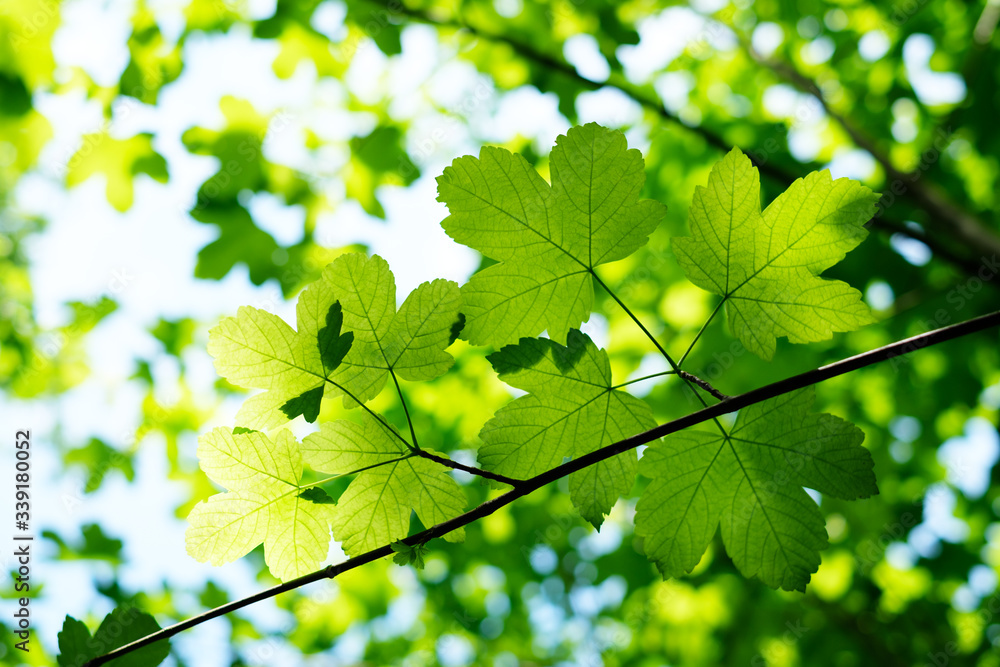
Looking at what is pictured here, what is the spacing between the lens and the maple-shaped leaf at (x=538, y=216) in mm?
950

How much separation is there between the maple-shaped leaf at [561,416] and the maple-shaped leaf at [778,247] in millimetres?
225

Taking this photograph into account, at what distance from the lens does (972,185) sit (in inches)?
199

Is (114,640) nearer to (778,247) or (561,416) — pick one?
(561,416)

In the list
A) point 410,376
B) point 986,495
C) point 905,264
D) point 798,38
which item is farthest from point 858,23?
point 410,376

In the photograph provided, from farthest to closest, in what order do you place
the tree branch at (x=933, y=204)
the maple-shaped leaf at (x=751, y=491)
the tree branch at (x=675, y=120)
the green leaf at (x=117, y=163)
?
the tree branch at (x=933, y=204) < the green leaf at (x=117, y=163) < the tree branch at (x=675, y=120) < the maple-shaped leaf at (x=751, y=491)

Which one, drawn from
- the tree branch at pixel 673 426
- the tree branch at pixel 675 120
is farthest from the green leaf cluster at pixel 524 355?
the tree branch at pixel 675 120

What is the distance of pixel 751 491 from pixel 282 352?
786mm

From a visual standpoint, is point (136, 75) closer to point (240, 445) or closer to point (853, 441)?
point (240, 445)

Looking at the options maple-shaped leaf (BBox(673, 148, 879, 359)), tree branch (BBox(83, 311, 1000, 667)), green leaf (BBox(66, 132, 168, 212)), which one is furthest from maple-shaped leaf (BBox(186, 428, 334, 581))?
green leaf (BBox(66, 132, 168, 212))

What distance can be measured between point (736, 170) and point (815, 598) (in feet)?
14.8

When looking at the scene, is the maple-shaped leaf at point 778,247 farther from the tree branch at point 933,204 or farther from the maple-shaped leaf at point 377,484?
the tree branch at point 933,204

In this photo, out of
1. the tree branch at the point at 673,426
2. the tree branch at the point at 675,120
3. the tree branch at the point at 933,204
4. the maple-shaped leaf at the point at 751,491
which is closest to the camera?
the tree branch at the point at 673,426

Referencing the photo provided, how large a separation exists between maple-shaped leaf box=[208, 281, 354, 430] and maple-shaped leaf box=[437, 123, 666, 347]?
23cm

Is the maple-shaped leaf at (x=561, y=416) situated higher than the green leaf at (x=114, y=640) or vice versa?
the maple-shaped leaf at (x=561, y=416)
